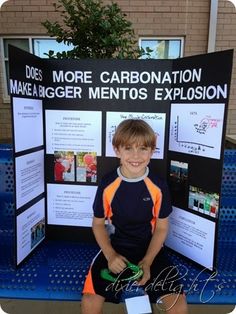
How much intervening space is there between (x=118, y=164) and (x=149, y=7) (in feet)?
12.3

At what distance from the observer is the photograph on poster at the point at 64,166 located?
78.9 inches

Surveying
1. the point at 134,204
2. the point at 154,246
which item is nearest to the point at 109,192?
the point at 134,204

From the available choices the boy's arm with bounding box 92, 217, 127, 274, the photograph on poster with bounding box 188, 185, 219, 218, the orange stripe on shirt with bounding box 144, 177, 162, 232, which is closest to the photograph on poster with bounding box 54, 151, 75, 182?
the boy's arm with bounding box 92, 217, 127, 274

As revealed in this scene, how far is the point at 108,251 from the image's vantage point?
1637 mm

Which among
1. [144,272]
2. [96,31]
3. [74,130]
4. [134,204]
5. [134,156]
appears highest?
[96,31]

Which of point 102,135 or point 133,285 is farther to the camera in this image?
point 102,135

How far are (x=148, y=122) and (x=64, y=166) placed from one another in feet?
2.10

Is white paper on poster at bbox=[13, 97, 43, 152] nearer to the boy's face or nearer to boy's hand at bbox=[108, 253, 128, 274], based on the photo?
the boy's face

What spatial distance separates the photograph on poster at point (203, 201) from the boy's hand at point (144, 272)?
0.45m

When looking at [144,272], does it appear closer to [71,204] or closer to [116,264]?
[116,264]

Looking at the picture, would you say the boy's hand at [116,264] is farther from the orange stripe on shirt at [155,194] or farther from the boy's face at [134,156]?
the boy's face at [134,156]

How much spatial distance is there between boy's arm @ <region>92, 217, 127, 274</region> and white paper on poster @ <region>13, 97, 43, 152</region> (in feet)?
2.00

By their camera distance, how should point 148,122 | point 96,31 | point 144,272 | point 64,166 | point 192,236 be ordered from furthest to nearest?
point 96,31 < point 64,166 < point 148,122 < point 192,236 < point 144,272

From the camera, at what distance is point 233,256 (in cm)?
196
